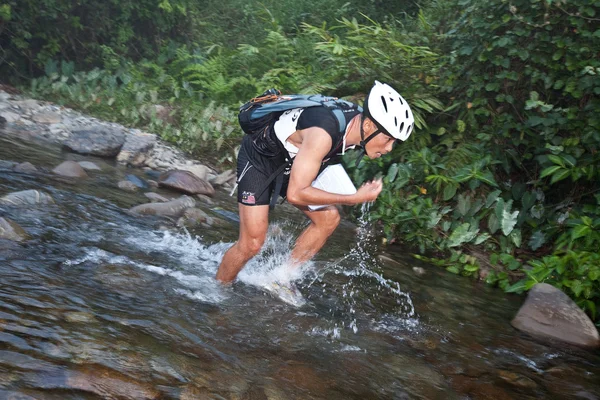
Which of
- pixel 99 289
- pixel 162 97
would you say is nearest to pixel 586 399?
pixel 99 289

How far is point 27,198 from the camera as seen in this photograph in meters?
6.24

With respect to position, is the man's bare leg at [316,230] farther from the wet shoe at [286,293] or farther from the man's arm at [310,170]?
the man's arm at [310,170]

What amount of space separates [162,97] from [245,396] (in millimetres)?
11705

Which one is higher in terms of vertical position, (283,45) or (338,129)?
(283,45)

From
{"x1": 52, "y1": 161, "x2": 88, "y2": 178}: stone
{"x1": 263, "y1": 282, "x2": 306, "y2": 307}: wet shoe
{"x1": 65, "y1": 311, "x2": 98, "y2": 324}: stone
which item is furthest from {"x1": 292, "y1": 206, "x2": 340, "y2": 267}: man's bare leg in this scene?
{"x1": 52, "y1": 161, "x2": 88, "y2": 178}: stone

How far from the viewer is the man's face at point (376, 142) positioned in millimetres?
4625

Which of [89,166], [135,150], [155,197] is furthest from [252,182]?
[135,150]

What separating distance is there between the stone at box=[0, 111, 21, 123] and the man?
754 centimetres

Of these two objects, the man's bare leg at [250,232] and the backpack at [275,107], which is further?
the man's bare leg at [250,232]

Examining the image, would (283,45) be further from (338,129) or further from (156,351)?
(156,351)

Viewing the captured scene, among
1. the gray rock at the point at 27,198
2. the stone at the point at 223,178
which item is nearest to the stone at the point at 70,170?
the gray rock at the point at 27,198

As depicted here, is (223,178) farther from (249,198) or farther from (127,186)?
(249,198)

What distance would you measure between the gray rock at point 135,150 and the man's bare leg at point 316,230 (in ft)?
18.2

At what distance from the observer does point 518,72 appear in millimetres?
8227
